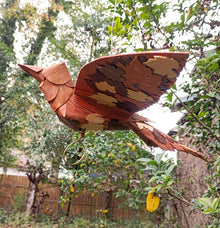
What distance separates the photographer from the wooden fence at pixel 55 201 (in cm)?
673

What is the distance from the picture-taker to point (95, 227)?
524 cm

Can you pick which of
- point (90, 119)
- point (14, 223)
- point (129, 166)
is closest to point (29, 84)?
point (14, 223)

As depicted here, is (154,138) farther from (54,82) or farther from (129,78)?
(54,82)

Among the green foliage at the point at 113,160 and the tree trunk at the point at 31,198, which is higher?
the green foliage at the point at 113,160


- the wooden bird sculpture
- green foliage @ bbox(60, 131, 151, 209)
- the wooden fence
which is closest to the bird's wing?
the wooden bird sculpture

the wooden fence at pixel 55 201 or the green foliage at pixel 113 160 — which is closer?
the green foliage at pixel 113 160

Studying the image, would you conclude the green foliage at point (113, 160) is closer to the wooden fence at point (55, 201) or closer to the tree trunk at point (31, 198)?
the tree trunk at point (31, 198)

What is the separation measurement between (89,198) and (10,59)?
4785 mm

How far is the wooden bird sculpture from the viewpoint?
0.53 metres

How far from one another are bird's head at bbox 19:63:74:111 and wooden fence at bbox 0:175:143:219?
6.45m

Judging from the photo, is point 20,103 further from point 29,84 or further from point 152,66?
point 152,66

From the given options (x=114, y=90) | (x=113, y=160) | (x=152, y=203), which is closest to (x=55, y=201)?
(x=113, y=160)

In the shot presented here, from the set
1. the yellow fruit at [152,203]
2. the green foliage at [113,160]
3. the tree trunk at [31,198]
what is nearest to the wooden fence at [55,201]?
the tree trunk at [31,198]

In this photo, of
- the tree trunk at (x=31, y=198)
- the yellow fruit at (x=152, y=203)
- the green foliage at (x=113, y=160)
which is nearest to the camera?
the yellow fruit at (x=152, y=203)
